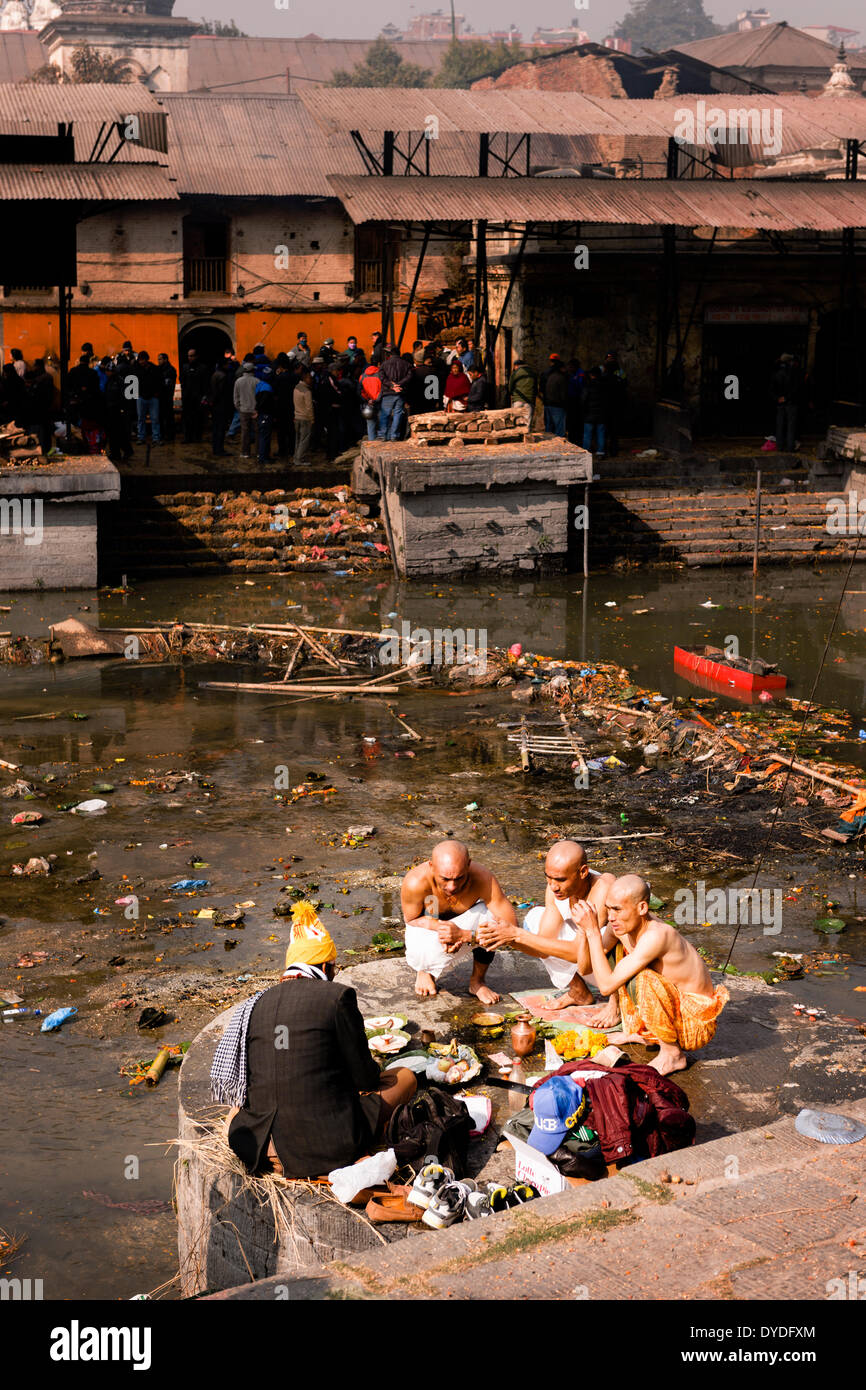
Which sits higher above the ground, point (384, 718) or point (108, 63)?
point (108, 63)

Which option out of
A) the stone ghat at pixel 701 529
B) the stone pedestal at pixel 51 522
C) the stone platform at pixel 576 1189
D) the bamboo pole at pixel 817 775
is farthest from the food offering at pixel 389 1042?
the stone ghat at pixel 701 529

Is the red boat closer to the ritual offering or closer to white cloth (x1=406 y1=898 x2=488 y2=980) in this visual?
white cloth (x1=406 y1=898 x2=488 y2=980)

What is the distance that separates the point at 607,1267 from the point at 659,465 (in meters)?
19.3

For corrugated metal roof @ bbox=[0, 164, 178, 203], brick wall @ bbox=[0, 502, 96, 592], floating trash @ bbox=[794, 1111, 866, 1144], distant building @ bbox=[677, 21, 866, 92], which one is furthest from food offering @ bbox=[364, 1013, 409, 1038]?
distant building @ bbox=[677, 21, 866, 92]

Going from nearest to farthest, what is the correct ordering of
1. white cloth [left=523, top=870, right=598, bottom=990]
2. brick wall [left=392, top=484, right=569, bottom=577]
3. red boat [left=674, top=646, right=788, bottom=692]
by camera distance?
white cloth [left=523, top=870, right=598, bottom=990], red boat [left=674, top=646, right=788, bottom=692], brick wall [left=392, top=484, right=569, bottom=577]

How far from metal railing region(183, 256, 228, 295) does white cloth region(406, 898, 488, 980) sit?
94.9 ft

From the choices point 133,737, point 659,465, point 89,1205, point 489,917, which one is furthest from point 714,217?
point 89,1205

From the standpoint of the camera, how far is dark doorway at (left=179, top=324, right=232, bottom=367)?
3456 cm

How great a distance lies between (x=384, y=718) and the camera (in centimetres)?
1428

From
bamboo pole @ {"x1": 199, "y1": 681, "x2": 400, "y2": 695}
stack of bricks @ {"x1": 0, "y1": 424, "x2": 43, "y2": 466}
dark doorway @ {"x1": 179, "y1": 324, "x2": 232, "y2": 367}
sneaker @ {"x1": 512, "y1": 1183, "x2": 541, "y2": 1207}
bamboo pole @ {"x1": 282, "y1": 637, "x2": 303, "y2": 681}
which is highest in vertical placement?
dark doorway @ {"x1": 179, "y1": 324, "x2": 232, "y2": 367}

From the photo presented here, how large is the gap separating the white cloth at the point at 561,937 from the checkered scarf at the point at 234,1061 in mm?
1918

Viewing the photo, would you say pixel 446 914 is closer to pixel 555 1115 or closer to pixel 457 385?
pixel 555 1115

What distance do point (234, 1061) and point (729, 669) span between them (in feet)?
32.8

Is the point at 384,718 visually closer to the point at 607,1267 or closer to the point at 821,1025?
the point at 821,1025
